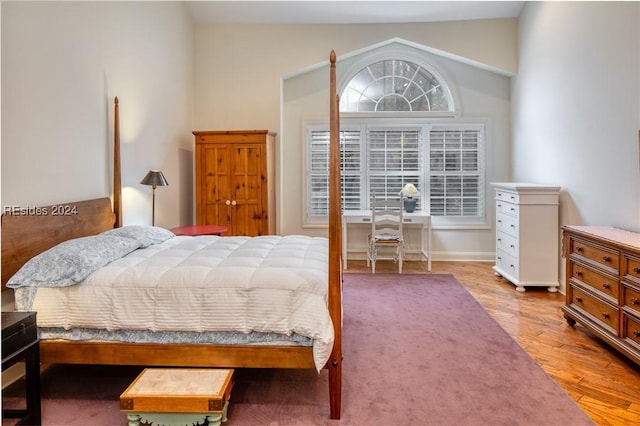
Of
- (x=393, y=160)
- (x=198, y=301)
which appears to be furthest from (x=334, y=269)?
(x=393, y=160)

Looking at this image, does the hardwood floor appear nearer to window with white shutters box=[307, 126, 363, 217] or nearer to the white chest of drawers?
the white chest of drawers

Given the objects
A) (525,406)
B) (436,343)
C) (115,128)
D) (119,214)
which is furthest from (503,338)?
(115,128)

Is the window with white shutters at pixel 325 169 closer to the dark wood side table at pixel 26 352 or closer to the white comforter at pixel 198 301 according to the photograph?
the white comforter at pixel 198 301

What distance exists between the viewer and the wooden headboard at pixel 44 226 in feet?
7.55

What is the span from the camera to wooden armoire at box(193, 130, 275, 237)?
4910mm

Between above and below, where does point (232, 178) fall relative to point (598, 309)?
above

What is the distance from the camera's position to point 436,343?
2990 mm

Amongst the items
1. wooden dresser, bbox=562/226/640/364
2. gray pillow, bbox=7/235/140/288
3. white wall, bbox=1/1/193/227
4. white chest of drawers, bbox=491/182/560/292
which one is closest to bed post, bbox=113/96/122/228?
white wall, bbox=1/1/193/227

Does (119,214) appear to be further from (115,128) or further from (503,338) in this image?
(503,338)

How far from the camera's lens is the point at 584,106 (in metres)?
3.86

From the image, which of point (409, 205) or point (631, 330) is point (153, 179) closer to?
point (409, 205)

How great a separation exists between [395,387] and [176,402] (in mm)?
1172

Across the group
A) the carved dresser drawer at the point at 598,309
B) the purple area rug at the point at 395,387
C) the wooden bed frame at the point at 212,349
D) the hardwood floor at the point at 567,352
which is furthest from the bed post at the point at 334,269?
the carved dresser drawer at the point at 598,309

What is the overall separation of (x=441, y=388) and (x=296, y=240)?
4.75ft
